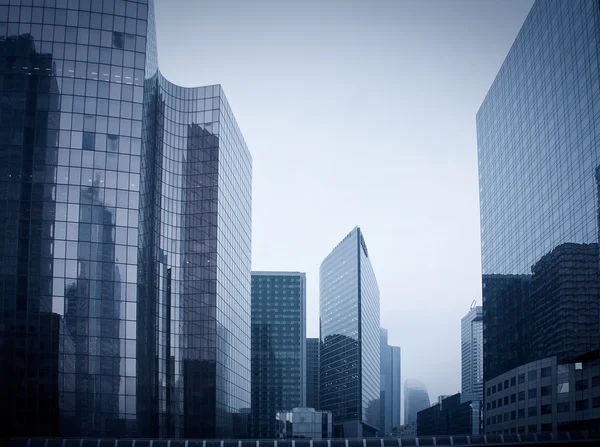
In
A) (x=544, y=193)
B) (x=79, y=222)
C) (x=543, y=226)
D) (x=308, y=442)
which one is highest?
(x=544, y=193)

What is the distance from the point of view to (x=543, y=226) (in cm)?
11319

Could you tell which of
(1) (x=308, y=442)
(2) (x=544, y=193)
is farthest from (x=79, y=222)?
(2) (x=544, y=193)

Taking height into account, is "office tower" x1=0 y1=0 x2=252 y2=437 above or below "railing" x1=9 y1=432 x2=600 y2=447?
above

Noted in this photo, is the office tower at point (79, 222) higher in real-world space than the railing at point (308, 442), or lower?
higher

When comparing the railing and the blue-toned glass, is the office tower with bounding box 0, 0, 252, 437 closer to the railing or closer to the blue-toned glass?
the railing

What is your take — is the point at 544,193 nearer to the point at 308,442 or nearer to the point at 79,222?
the point at 308,442

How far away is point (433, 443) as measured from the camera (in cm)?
7581

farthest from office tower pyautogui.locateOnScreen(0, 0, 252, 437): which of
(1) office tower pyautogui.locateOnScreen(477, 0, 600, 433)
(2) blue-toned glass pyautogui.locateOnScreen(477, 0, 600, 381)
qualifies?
(2) blue-toned glass pyautogui.locateOnScreen(477, 0, 600, 381)

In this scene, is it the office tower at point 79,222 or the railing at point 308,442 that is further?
the office tower at point 79,222

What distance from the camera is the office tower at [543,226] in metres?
96.1

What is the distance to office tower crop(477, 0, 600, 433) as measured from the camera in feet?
315

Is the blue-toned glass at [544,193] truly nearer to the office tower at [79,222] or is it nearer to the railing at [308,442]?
the railing at [308,442]

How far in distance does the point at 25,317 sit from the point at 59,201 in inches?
551

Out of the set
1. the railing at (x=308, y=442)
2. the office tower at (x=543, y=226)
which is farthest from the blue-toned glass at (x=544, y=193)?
the railing at (x=308, y=442)
